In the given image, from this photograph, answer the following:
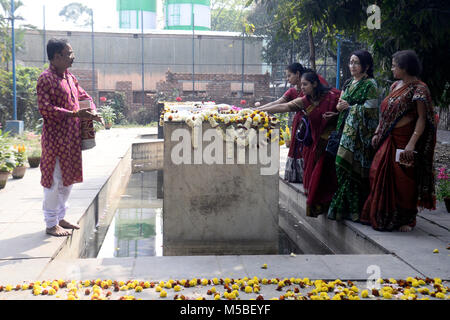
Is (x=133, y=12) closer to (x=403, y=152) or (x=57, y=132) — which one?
(x=57, y=132)

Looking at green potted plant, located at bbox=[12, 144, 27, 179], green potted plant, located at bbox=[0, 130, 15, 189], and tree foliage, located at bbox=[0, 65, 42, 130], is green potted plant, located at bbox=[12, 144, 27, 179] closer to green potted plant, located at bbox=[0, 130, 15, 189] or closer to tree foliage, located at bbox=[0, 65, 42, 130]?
green potted plant, located at bbox=[0, 130, 15, 189]

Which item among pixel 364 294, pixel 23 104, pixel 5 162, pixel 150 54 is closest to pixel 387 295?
pixel 364 294

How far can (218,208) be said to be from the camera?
5250 millimetres

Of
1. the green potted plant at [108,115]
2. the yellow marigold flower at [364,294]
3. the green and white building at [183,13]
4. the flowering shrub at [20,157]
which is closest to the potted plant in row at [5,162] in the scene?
the flowering shrub at [20,157]

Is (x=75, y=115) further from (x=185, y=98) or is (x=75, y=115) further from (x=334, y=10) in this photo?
(x=185, y=98)

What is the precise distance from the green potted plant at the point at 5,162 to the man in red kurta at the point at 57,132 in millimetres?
2859

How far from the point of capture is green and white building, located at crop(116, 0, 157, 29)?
106 feet

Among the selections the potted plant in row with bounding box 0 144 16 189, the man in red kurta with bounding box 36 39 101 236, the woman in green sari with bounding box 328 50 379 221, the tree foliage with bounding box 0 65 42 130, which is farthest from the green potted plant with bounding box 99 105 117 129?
the woman in green sari with bounding box 328 50 379 221

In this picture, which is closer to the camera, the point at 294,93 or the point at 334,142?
the point at 334,142

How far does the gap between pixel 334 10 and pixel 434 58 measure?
1.70 m

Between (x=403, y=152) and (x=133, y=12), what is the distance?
98.0 ft

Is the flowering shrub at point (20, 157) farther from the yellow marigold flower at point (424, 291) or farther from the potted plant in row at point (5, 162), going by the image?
the yellow marigold flower at point (424, 291)

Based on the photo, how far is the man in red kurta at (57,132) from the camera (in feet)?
15.1

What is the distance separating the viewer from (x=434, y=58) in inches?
287
